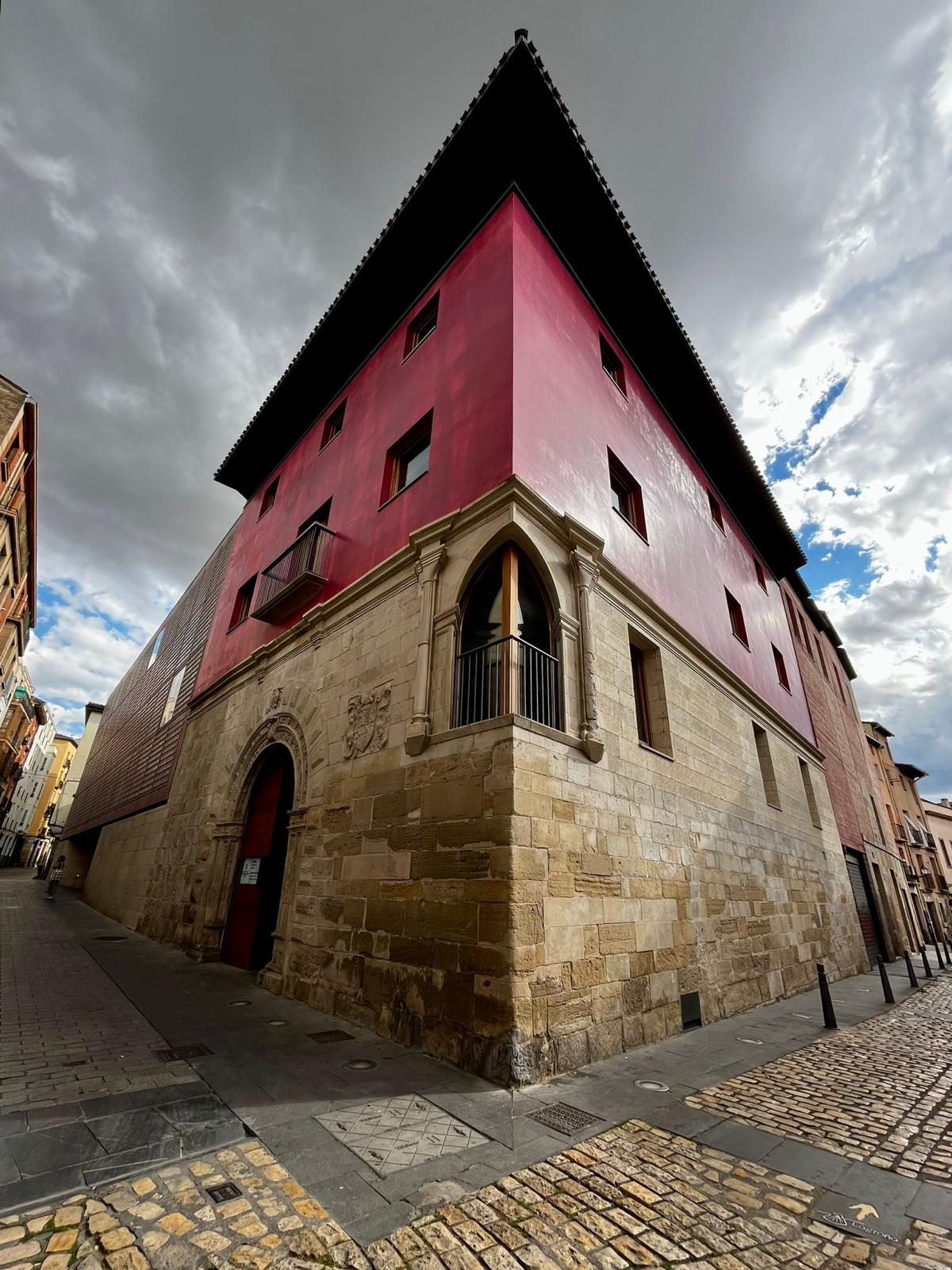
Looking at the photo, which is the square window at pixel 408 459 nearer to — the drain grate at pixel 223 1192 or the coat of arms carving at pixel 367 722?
the coat of arms carving at pixel 367 722

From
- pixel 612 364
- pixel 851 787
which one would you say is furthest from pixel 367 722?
pixel 851 787

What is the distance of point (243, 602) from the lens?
45.1 ft

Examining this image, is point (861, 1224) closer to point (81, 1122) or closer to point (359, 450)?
point (81, 1122)

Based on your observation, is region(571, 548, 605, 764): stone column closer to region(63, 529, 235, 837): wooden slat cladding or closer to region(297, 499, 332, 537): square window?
region(297, 499, 332, 537): square window

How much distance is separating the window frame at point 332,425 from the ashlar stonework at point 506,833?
209 inches

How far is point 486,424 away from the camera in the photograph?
23.1 ft

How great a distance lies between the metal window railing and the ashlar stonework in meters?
0.98

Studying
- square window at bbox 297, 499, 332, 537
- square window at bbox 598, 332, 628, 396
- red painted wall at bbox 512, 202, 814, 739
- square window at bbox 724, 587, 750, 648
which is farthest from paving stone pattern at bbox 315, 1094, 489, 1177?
square window at bbox 724, 587, 750, 648

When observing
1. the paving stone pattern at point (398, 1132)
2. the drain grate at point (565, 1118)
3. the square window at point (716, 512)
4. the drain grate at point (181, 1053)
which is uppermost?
the square window at point (716, 512)

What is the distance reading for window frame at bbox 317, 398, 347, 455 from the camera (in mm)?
12195

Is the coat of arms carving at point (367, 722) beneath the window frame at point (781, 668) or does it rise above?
beneath

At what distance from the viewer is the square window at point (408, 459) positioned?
8641 millimetres

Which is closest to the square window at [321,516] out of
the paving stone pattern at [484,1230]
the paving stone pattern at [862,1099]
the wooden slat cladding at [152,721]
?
the wooden slat cladding at [152,721]

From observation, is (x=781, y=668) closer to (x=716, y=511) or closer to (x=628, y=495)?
(x=716, y=511)
